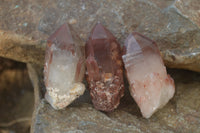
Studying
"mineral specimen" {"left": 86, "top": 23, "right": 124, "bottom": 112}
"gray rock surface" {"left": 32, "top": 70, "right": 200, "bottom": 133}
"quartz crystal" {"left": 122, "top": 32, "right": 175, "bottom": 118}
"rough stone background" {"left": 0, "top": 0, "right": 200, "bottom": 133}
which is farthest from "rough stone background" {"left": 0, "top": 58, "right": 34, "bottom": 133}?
"quartz crystal" {"left": 122, "top": 32, "right": 175, "bottom": 118}

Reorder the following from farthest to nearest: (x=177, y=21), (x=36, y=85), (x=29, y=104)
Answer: (x=29, y=104), (x=36, y=85), (x=177, y=21)

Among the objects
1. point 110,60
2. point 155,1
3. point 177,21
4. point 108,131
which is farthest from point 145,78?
point 155,1

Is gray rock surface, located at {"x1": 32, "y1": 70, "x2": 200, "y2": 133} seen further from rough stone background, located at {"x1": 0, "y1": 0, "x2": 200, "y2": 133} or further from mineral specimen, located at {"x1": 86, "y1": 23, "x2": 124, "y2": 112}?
mineral specimen, located at {"x1": 86, "y1": 23, "x2": 124, "y2": 112}

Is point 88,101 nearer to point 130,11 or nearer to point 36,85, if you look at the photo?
point 36,85

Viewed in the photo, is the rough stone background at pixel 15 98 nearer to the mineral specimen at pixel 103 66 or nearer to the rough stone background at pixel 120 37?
the rough stone background at pixel 120 37

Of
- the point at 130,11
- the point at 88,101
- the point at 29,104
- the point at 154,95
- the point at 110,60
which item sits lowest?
the point at 29,104

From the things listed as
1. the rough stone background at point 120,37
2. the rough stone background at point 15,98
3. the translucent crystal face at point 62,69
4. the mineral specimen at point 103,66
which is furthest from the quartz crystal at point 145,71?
the rough stone background at point 15,98

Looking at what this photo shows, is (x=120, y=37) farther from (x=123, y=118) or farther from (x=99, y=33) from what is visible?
(x=123, y=118)
